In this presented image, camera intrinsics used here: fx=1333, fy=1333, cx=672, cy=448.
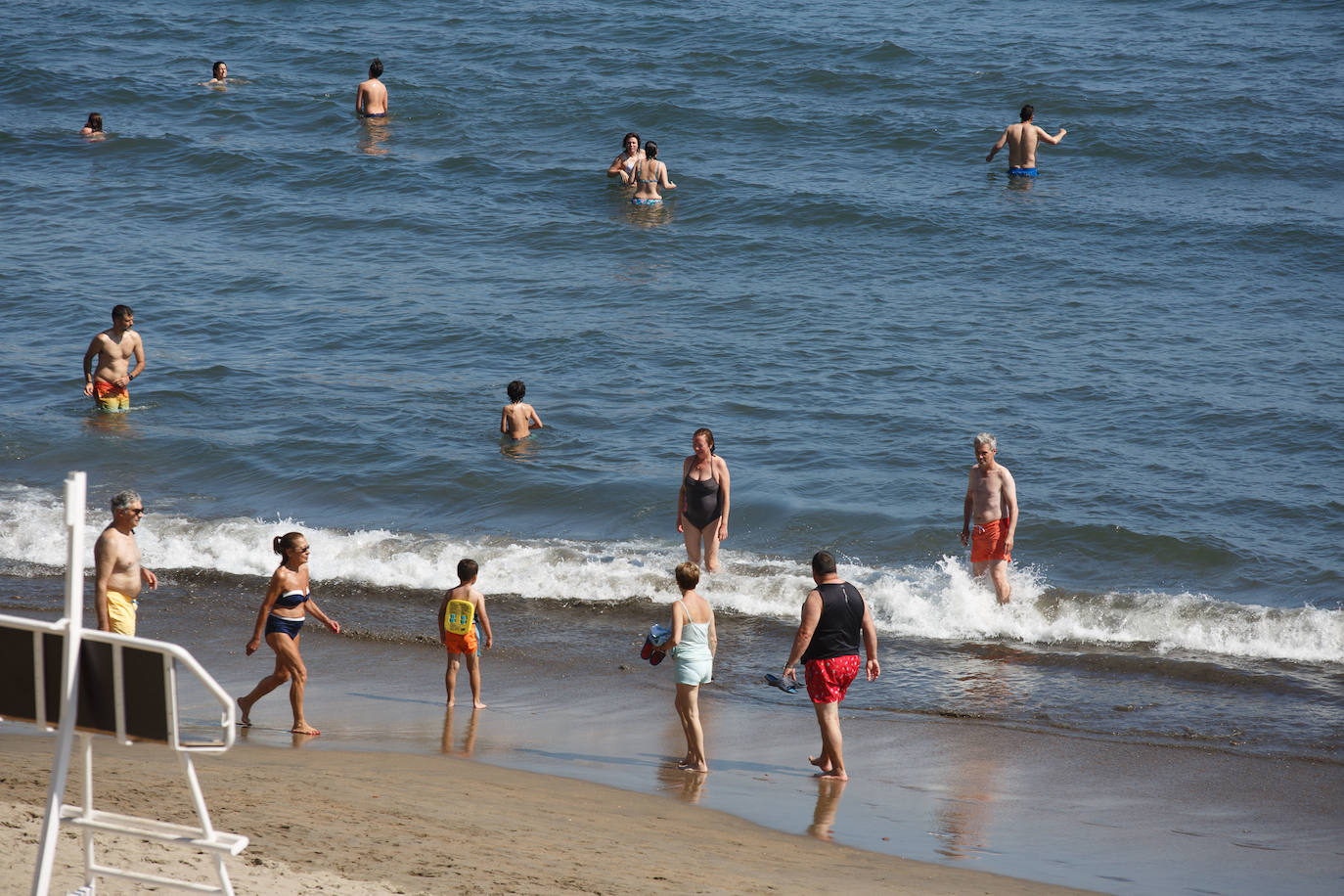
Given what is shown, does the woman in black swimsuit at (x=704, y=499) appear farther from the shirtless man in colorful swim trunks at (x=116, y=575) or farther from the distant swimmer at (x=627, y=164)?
the distant swimmer at (x=627, y=164)

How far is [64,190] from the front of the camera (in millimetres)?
22594

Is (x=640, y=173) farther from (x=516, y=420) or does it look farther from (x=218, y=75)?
(x=218, y=75)

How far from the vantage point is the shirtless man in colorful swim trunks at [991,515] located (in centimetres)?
1063

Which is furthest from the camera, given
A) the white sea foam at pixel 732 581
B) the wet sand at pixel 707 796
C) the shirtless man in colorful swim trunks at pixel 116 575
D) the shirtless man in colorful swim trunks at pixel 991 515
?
the shirtless man in colorful swim trunks at pixel 991 515

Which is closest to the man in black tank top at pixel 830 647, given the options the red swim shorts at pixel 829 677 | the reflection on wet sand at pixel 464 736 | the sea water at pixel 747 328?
the red swim shorts at pixel 829 677

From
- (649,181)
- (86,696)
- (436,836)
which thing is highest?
(649,181)

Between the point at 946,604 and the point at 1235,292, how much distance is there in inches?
341

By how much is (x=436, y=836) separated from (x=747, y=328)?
38.9ft

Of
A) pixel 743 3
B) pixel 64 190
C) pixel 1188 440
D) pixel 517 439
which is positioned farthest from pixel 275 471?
pixel 743 3

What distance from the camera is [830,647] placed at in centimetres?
741

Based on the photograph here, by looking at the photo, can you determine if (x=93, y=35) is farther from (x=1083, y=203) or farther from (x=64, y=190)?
(x=1083, y=203)

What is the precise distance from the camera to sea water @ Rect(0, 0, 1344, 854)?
Answer: 1104cm

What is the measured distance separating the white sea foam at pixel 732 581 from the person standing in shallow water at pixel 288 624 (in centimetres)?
356

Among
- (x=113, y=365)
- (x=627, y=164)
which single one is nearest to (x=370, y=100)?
(x=627, y=164)
